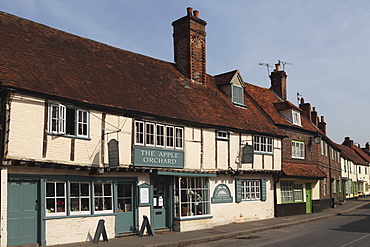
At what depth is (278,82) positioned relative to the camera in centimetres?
3019

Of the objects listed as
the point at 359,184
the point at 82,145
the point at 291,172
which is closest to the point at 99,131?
the point at 82,145

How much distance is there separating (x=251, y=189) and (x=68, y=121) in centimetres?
1138

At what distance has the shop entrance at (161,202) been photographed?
16672 mm

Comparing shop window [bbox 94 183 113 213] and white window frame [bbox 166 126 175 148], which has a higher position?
white window frame [bbox 166 126 175 148]

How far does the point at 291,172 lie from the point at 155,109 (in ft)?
36.0

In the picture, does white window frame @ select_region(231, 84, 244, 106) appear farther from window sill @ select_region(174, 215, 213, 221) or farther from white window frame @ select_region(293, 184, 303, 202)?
window sill @ select_region(174, 215, 213, 221)

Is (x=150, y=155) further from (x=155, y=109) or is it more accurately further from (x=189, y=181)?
(x=189, y=181)

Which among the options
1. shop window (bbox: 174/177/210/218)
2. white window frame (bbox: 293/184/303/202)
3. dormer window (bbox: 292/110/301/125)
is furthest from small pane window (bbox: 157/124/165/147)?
dormer window (bbox: 292/110/301/125)

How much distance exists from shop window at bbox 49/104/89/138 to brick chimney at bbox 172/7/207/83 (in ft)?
29.4

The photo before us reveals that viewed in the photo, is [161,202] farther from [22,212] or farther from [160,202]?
[22,212]

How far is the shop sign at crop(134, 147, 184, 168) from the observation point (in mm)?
15430

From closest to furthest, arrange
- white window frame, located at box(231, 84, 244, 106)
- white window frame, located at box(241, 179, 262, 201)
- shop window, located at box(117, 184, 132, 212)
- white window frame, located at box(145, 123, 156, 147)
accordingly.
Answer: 1. shop window, located at box(117, 184, 132, 212)
2. white window frame, located at box(145, 123, 156, 147)
3. white window frame, located at box(241, 179, 262, 201)
4. white window frame, located at box(231, 84, 244, 106)

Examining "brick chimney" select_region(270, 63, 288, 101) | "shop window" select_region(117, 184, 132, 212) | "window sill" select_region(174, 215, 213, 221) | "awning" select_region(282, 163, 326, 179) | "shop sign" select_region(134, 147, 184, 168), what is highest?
"brick chimney" select_region(270, 63, 288, 101)

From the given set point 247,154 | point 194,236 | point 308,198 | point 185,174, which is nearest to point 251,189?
point 247,154
